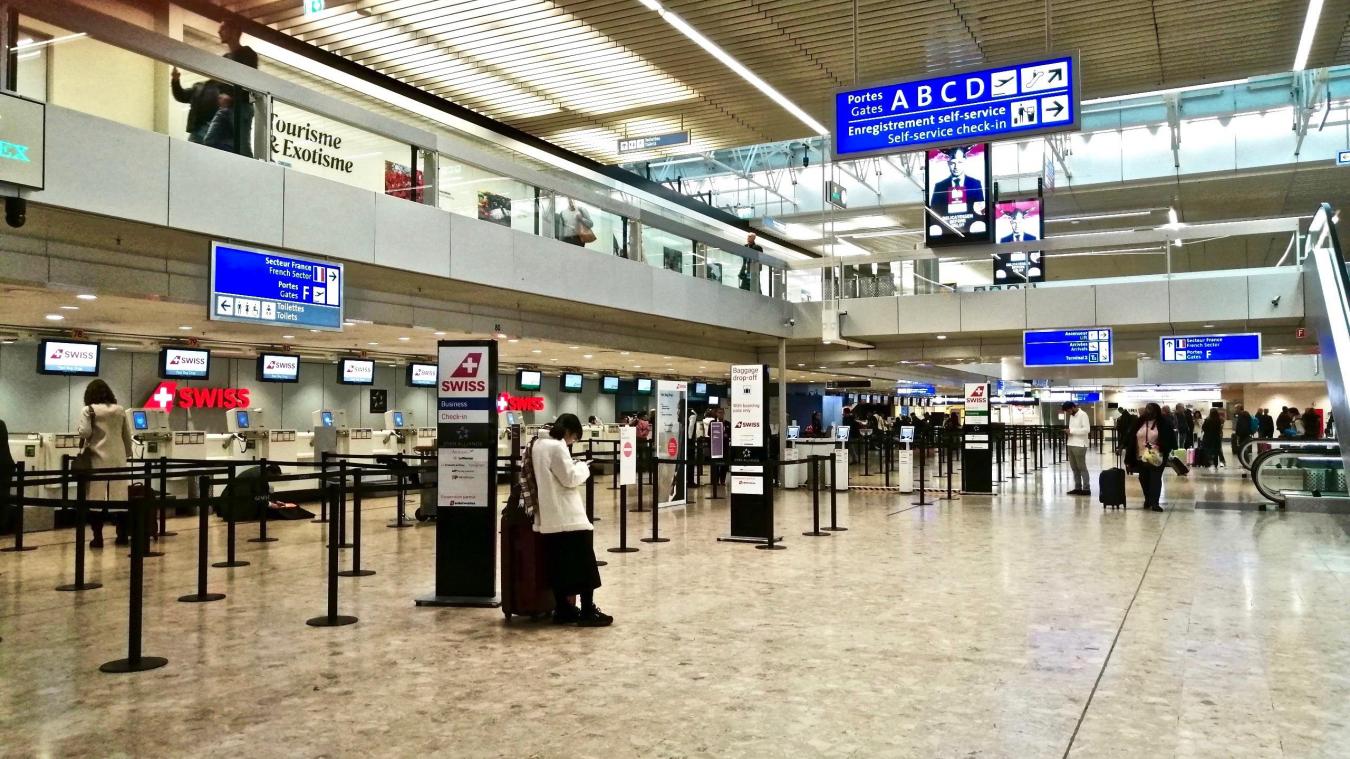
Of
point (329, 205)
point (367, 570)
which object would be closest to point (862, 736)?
point (367, 570)

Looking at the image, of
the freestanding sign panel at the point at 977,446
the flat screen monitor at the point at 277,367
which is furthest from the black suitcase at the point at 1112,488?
the flat screen monitor at the point at 277,367

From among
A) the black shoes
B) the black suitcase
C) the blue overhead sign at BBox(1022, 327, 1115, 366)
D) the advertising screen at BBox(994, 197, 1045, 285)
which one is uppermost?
the advertising screen at BBox(994, 197, 1045, 285)

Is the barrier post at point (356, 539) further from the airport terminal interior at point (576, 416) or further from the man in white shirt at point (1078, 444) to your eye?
the man in white shirt at point (1078, 444)

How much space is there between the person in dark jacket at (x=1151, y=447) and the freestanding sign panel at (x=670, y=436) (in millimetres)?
7644

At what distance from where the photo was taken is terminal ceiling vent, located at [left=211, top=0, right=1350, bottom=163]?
9.16 metres

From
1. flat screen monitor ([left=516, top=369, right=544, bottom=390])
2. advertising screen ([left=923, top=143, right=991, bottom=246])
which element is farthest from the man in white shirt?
flat screen monitor ([left=516, top=369, right=544, bottom=390])

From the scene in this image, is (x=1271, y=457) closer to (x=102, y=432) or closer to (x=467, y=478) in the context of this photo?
(x=467, y=478)

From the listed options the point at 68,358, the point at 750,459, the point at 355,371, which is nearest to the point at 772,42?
the point at 750,459

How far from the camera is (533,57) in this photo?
426 inches

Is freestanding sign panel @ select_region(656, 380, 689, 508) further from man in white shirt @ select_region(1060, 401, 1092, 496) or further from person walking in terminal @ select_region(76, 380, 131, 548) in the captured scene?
person walking in terminal @ select_region(76, 380, 131, 548)

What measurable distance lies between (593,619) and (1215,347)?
16870 millimetres

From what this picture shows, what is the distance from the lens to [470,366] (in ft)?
26.0

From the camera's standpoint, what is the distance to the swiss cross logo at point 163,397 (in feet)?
57.1

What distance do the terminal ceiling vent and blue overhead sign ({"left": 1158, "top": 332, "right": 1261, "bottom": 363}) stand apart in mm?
9940
